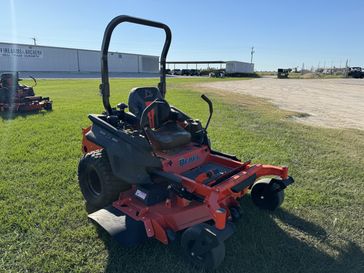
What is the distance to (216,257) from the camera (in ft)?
7.77

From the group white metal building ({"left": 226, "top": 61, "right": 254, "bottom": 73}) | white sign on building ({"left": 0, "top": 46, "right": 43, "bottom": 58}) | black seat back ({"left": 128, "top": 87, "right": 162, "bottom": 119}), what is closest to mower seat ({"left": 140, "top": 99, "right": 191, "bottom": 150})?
black seat back ({"left": 128, "top": 87, "right": 162, "bottom": 119})

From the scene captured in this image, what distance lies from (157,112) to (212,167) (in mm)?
922

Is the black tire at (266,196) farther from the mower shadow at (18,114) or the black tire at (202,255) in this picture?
the mower shadow at (18,114)

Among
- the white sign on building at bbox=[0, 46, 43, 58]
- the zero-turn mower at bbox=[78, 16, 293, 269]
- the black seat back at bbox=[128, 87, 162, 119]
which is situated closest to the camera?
the zero-turn mower at bbox=[78, 16, 293, 269]

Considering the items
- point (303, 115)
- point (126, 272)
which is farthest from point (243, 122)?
point (126, 272)

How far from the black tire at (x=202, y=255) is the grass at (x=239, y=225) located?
5.7 inches

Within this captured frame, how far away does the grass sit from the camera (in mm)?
2621

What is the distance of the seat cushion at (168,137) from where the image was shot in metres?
3.16

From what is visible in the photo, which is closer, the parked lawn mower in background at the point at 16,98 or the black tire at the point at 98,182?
the black tire at the point at 98,182

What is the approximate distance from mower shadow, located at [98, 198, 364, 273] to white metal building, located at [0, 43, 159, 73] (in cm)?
4273

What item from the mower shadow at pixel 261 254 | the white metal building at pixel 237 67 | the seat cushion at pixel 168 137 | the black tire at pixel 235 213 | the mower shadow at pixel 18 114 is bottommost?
the mower shadow at pixel 261 254

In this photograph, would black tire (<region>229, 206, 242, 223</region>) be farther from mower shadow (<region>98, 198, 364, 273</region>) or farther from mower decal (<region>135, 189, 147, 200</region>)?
mower decal (<region>135, 189, 147, 200</region>)

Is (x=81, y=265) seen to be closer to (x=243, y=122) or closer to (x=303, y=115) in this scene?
(x=243, y=122)

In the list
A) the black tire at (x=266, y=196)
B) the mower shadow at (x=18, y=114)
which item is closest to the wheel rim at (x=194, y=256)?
the black tire at (x=266, y=196)
